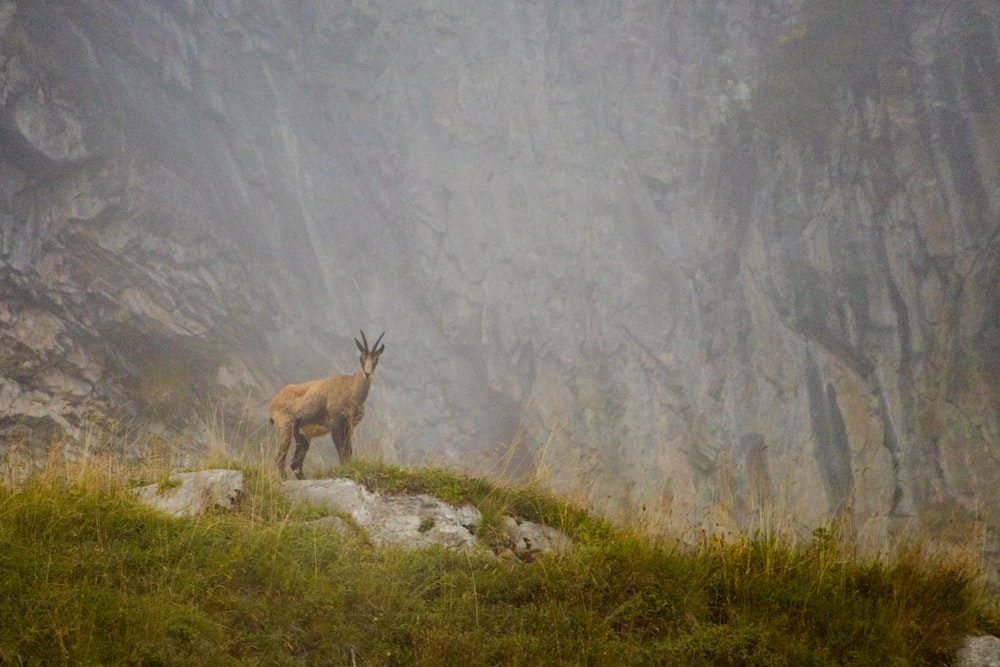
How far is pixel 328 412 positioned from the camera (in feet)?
34.2

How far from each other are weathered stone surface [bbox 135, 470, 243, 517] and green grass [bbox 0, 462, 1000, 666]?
1.55ft

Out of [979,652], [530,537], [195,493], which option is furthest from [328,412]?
[979,652]

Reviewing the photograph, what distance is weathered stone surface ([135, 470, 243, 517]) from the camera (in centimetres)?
657

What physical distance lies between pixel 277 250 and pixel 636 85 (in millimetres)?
16512

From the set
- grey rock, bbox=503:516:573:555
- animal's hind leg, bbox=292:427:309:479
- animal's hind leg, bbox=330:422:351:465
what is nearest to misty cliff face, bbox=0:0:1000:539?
animal's hind leg, bbox=292:427:309:479

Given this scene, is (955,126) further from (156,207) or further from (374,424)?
(156,207)

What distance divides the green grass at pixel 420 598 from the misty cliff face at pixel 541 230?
16.4 metres

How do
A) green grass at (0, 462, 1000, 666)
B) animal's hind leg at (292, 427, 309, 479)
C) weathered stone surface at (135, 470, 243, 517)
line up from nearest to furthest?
green grass at (0, 462, 1000, 666)
weathered stone surface at (135, 470, 243, 517)
animal's hind leg at (292, 427, 309, 479)

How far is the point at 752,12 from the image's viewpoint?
27.2 m

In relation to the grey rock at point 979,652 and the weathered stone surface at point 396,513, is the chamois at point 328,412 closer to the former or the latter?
the weathered stone surface at point 396,513

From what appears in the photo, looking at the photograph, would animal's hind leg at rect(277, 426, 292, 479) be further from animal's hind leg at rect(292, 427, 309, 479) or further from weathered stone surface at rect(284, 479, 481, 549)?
weathered stone surface at rect(284, 479, 481, 549)

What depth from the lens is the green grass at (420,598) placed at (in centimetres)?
439

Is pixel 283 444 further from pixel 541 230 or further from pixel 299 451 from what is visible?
pixel 541 230

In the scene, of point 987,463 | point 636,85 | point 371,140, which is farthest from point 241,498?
point 371,140
